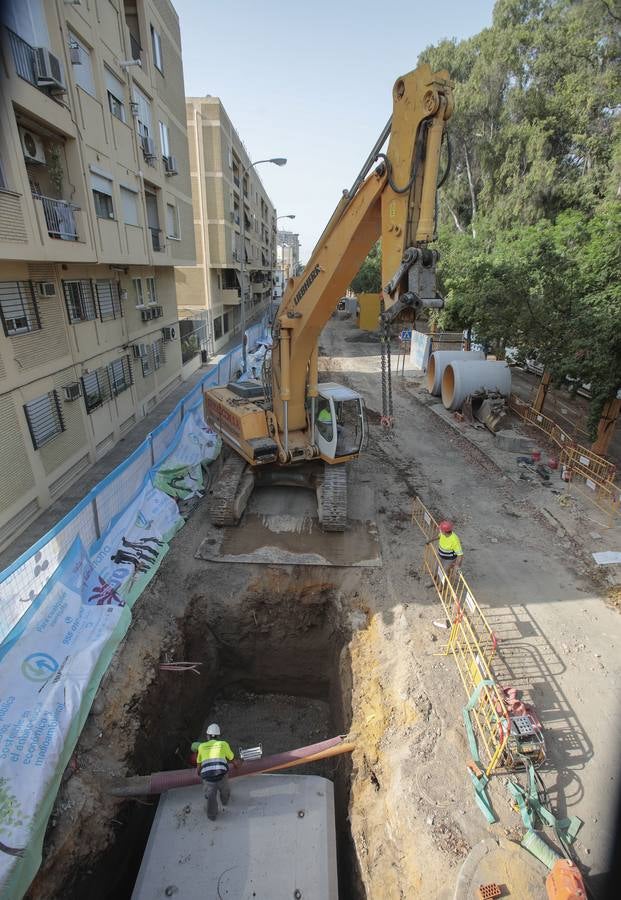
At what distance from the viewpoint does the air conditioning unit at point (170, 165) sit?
1736 cm

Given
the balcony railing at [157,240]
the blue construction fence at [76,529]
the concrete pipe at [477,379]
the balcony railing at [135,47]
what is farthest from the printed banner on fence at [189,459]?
the balcony railing at [135,47]

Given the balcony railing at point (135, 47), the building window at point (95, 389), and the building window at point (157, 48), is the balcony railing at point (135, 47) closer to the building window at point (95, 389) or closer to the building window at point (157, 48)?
the building window at point (157, 48)

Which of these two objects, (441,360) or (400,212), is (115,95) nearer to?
(400,212)

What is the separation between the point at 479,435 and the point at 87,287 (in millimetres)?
13123

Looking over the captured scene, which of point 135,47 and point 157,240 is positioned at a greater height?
point 135,47

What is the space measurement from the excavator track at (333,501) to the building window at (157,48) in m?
16.5

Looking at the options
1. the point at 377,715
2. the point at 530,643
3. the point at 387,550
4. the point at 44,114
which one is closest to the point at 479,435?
the point at 387,550

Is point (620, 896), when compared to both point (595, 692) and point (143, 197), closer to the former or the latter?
point (595, 692)

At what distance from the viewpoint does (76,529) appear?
7.68 metres

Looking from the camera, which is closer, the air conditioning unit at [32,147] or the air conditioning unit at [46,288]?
the air conditioning unit at [32,147]

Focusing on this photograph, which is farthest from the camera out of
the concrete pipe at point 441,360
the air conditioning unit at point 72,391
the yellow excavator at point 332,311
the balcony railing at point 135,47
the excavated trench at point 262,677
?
the concrete pipe at point 441,360

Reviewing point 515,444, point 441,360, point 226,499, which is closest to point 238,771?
point 226,499

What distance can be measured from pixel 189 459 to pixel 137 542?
12.1 feet

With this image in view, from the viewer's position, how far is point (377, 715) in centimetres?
661
